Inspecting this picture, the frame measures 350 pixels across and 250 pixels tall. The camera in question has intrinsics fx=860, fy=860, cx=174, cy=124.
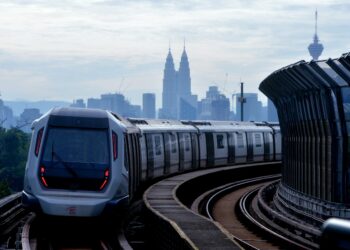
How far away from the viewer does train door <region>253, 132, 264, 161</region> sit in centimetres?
4972

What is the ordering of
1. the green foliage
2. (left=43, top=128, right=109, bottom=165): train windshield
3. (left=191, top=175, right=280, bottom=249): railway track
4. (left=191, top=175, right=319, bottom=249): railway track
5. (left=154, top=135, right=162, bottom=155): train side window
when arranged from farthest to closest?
1. the green foliage
2. (left=154, top=135, right=162, bottom=155): train side window
3. (left=191, top=175, right=280, bottom=249): railway track
4. (left=191, top=175, right=319, bottom=249): railway track
5. (left=43, top=128, right=109, bottom=165): train windshield

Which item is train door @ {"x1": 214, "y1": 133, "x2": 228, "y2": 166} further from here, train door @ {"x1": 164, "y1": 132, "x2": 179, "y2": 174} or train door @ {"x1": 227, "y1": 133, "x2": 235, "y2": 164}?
train door @ {"x1": 164, "y1": 132, "x2": 179, "y2": 174}

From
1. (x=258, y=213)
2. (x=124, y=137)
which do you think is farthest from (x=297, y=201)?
(x=124, y=137)

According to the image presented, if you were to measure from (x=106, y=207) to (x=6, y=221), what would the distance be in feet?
17.6

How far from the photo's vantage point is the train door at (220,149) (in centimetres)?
4420

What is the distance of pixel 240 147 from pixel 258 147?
2.76 meters

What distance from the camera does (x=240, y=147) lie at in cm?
4788

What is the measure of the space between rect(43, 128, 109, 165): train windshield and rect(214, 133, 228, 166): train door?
23983 mm

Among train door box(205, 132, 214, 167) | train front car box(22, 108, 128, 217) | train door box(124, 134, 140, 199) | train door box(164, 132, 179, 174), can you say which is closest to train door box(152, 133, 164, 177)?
train door box(164, 132, 179, 174)

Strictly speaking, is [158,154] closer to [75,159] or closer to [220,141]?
[75,159]

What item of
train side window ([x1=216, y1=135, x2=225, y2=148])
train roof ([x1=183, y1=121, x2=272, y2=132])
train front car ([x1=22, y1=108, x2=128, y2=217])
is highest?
train roof ([x1=183, y1=121, x2=272, y2=132])

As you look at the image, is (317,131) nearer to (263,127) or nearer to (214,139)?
(214,139)

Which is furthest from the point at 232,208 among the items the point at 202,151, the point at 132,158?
the point at 132,158

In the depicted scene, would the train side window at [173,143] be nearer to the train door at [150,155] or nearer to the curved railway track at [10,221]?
the train door at [150,155]
